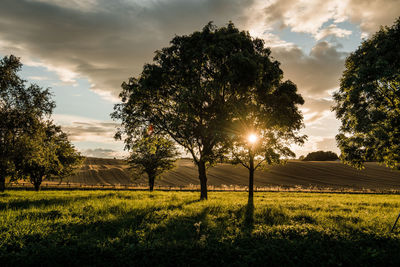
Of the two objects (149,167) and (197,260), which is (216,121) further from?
(149,167)

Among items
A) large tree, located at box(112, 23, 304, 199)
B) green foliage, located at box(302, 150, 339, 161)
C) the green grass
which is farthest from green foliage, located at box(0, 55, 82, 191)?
green foliage, located at box(302, 150, 339, 161)

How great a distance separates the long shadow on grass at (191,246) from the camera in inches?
259

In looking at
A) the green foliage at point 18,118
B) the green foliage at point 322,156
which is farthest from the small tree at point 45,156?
the green foliage at point 322,156

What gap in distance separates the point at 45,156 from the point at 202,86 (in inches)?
750

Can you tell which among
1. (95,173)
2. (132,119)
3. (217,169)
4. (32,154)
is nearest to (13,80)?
(32,154)

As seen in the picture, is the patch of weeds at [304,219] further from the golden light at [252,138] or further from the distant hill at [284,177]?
the distant hill at [284,177]

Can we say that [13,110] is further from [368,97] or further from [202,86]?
[368,97]

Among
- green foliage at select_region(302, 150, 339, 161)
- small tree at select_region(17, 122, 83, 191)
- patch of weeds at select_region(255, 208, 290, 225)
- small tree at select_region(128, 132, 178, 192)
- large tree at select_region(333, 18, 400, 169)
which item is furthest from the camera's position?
green foliage at select_region(302, 150, 339, 161)

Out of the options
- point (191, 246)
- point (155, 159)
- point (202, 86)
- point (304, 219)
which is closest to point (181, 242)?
point (191, 246)

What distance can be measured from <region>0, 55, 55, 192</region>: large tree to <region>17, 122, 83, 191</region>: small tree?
95 centimetres

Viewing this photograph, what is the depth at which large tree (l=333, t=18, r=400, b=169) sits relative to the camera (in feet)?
58.7

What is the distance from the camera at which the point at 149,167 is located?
42094mm

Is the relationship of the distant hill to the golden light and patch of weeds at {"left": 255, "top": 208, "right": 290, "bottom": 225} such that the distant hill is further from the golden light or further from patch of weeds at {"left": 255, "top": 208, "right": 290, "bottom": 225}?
patch of weeds at {"left": 255, "top": 208, "right": 290, "bottom": 225}

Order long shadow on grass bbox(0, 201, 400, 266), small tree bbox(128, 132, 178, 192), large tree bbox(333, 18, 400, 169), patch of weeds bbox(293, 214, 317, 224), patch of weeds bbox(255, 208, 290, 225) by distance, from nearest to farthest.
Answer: long shadow on grass bbox(0, 201, 400, 266) → patch of weeds bbox(255, 208, 290, 225) → patch of weeds bbox(293, 214, 317, 224) → large tree bbox(333, 18, 400, 169) → small tree bbox(128, 132, 178, 192)
